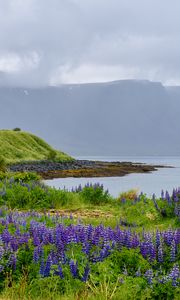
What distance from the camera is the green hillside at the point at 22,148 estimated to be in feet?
263

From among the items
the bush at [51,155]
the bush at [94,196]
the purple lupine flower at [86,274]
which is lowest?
the purple lupine flower at [86,274]

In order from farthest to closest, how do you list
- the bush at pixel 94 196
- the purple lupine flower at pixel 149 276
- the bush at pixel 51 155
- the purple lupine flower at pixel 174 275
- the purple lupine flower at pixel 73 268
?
the bush at pixel 51 155, the bush at pixel 94 196, the purple lupine flower at pixel 73 268, the purple lupine flower at pixel 149 276, the purple lupine flower at pixel 174 275

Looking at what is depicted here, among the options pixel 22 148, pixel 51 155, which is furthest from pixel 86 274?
pixel 51 155

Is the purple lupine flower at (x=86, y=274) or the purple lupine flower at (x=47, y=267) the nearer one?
the purple lupine flower at (x=86, y=274)

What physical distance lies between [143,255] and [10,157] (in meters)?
73.0

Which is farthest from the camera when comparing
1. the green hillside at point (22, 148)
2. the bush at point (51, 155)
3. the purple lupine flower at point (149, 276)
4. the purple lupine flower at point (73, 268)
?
the bush at point (51, 155)

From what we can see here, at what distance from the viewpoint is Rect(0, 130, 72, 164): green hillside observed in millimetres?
80250

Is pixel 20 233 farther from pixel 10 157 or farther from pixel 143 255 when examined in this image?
pixel 10 157

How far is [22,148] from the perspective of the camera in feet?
281

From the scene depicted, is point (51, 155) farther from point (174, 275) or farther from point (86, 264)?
point (174, 275)

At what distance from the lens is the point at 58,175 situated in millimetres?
53250

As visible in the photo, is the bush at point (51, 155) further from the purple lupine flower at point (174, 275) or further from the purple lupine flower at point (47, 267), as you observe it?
the purple lupine flower at point (174, 275)

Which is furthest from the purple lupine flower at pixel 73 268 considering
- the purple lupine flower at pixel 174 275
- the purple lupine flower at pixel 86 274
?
the purple lupine flower at pixel 174 275

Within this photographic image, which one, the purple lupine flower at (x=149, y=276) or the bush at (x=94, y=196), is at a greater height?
the bush at (x=94, y=196)
